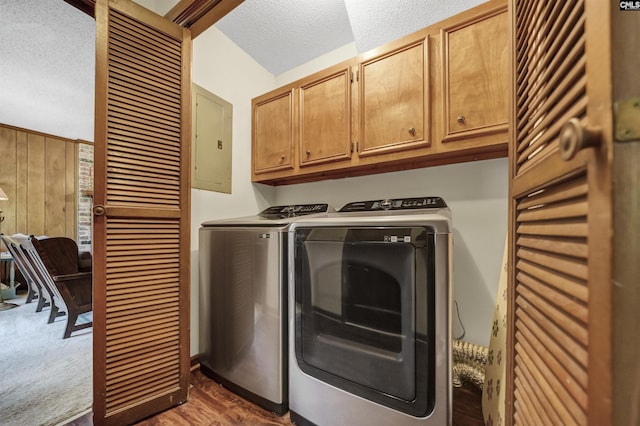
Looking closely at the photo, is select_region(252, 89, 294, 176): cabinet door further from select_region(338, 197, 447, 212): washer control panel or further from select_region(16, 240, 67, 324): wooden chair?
select_region(16, 240, 67, 324): wooden chair

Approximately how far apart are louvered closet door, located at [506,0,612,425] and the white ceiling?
1.13 meters

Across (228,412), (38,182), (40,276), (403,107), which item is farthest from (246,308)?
(38,182)

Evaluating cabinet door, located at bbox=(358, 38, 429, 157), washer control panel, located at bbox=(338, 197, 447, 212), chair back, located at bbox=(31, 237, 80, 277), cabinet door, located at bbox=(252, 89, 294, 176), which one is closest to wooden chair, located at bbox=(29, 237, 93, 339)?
chair back, located at bbox=(31, 237, 80, 277)

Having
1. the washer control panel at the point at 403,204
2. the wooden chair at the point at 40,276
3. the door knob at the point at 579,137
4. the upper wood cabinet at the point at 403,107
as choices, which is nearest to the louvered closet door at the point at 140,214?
the upper wood cabinet at the point at 403,107

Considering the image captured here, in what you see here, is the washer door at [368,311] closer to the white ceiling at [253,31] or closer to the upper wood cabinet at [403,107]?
the upper wood cabinet at [403,107]

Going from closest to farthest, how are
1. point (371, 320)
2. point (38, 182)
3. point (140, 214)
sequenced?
1. point (371, 320)
2. point (140, 214)
3. point (38, 182)

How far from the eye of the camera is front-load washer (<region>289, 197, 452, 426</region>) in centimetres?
100

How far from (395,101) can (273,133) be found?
100cm

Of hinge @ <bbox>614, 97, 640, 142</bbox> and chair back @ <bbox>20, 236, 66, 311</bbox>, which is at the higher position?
hinge @ <bbox>614, 97, 640, 142</bbox>

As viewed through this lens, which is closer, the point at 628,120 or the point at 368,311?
the point at 628,120

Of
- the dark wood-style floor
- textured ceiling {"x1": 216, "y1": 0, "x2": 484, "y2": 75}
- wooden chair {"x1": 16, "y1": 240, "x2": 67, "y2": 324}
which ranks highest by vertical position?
textured ceiling {"x1": 216, "y1": 0, "x2": 484, "y2": 75}

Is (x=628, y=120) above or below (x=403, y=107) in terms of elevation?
below

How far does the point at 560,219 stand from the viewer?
486 mm

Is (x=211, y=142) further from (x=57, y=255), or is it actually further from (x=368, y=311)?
(x=57, y=255)
